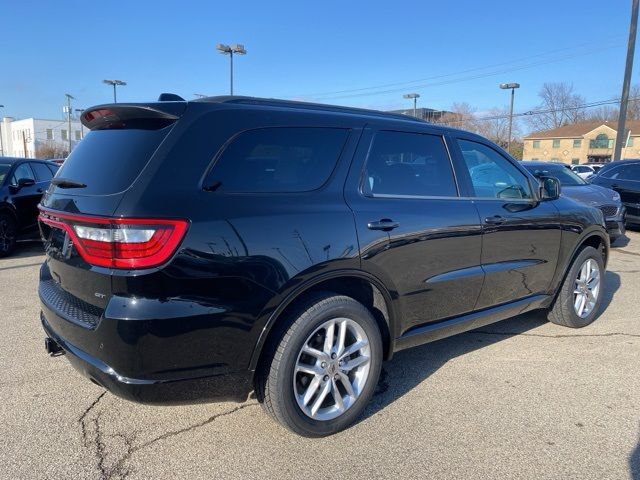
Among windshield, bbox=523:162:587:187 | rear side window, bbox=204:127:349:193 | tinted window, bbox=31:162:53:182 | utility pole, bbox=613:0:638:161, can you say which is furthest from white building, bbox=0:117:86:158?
rear side window, bbox=204:127:349:193

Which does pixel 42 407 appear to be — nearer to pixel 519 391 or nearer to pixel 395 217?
Result: pixel 395 217

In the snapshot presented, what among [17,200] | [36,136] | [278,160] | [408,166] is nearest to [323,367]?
[278,160]

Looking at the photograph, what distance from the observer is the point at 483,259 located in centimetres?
356

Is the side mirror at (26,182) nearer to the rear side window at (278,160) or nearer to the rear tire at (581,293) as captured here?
the rear side window at (278,160)

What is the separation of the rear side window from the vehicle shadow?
1.51 meters

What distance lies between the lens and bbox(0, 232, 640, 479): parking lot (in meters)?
2.52

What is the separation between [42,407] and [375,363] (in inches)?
81.1

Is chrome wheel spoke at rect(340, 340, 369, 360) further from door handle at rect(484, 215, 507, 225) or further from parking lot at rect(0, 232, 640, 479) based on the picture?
door handle at rect(484, 215, 507, 225)

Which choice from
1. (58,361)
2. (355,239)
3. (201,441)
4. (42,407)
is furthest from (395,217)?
(58,361)

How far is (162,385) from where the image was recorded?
2.30 meters

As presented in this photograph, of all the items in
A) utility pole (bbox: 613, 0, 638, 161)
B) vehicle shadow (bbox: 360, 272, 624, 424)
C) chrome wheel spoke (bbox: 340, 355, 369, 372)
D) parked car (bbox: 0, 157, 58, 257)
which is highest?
utility pole (bbox: 613, 0, 638, 161)

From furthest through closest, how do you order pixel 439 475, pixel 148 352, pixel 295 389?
pixel 295 389
pixel 439 475
pixel 148 352

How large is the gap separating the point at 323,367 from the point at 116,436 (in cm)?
122

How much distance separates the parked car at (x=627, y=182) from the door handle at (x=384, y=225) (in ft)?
32.8
